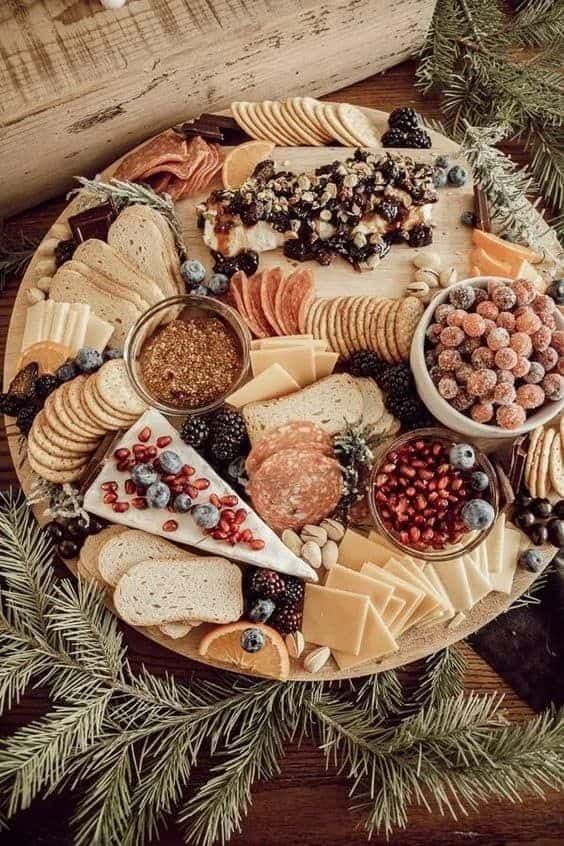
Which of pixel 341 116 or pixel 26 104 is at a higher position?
pixel 26 104

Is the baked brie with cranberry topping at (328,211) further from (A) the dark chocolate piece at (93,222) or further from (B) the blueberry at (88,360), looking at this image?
(B) the blueberry at (88,360)

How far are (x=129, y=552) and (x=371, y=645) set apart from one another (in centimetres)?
61

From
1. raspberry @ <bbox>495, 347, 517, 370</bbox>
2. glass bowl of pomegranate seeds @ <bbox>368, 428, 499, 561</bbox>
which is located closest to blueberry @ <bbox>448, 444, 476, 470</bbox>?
glass bowl of pomegranate seeds @ <bbox>368, 428, 499, 561</bbox>

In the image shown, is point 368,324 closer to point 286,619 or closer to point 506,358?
point 506,358

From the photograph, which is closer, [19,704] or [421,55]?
[19,704]

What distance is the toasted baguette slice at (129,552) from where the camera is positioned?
6.35ft

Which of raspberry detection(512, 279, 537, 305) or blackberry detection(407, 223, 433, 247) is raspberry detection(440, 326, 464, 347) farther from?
blackberry detection(407, 223, 433, 247)

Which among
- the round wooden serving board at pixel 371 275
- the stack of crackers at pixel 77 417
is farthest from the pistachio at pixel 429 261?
the stack of crackers at pixel 77 417

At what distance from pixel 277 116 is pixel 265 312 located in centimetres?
57

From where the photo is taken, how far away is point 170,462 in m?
1.92

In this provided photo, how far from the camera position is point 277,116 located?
222cm

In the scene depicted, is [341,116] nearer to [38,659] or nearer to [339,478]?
[339,478]

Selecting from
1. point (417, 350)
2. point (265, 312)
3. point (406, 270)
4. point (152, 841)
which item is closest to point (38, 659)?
point (152, 841)

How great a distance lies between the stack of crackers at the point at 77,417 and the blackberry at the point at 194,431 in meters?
0.12
